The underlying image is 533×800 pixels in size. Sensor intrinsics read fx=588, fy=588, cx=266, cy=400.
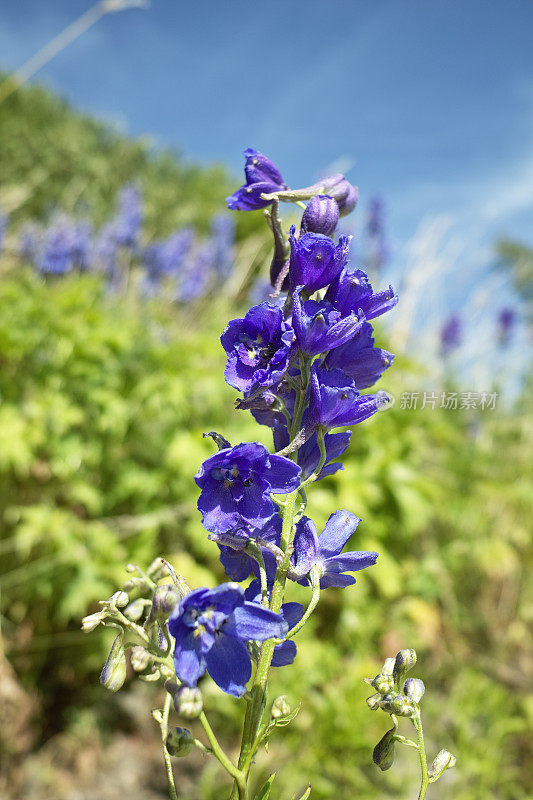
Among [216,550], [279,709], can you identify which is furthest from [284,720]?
[216,550]

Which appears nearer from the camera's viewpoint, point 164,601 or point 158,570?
point 164,601

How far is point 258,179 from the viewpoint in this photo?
0.89 meters

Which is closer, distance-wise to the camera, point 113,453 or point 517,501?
point 113,453

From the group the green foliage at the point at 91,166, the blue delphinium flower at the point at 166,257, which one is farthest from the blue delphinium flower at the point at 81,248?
the green foliage at the point at 91,166

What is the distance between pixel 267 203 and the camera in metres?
0.88

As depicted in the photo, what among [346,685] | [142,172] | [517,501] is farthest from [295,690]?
[142,172]

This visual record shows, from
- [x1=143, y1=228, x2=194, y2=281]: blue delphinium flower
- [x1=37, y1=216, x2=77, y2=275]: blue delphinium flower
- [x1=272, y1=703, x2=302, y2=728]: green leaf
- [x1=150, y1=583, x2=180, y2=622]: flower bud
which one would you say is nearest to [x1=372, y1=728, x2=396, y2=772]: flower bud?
[x1=272, y1=703, x2=302, y2=728]: green leaf

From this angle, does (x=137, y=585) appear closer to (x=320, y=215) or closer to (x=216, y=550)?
(x=320, y=215)

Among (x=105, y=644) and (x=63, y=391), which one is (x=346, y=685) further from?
(x=63, y=391)

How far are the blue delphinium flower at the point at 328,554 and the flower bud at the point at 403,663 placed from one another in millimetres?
135

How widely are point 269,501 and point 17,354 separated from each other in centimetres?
297

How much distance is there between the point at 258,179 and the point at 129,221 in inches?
275

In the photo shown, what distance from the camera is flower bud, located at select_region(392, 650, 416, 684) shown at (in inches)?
31.2

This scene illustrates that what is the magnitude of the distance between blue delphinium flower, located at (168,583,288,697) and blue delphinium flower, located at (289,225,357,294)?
39cm
